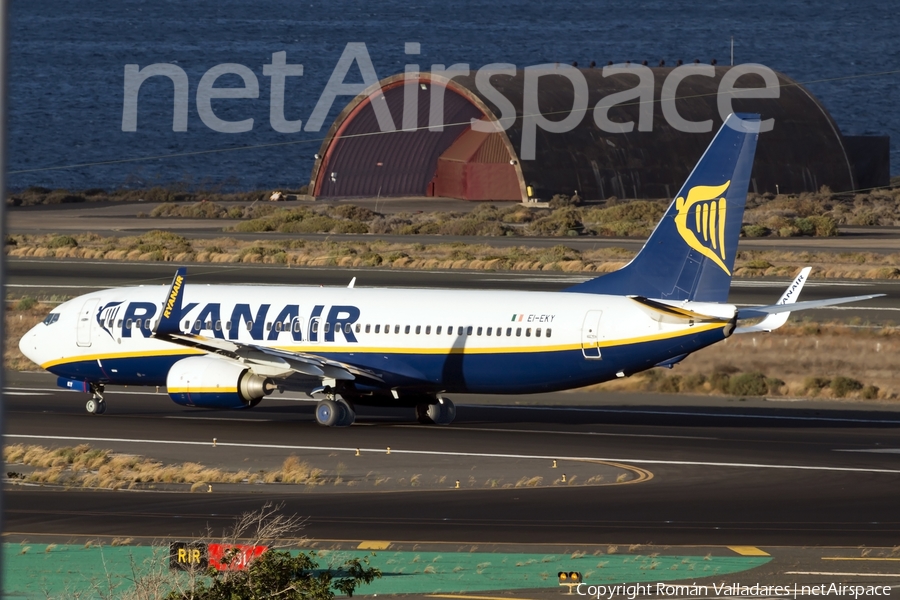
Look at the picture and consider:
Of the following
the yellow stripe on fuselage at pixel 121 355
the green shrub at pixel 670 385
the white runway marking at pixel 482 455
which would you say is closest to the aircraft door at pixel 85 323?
the yellow stripe on fuselage at pixel 121 355

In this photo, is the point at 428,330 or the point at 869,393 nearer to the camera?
the point at 428,330

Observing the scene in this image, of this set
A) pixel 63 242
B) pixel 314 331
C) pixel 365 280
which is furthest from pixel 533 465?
pixel 63 242

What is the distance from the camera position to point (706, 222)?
3375 centimetres

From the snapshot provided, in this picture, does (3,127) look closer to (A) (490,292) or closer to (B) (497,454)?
(B) (497,454)

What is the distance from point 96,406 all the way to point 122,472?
34.7 feet

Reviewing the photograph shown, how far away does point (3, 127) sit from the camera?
8086 mm

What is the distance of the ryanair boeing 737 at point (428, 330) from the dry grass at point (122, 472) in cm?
474

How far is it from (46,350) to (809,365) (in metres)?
22.0

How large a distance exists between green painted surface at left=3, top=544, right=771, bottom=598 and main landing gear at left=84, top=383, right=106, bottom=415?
17805 mm

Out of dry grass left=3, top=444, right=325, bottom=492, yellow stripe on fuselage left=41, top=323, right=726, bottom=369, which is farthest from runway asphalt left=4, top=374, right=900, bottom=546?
yellow stripe on fuselage left=41, top=323, right=726, bottom=369

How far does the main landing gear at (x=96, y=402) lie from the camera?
38594mm

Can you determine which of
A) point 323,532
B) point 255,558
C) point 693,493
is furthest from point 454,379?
point 255,558

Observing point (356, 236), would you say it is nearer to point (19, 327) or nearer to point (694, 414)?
point (19, 327)

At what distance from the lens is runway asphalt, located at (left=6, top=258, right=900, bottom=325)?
5647cm
